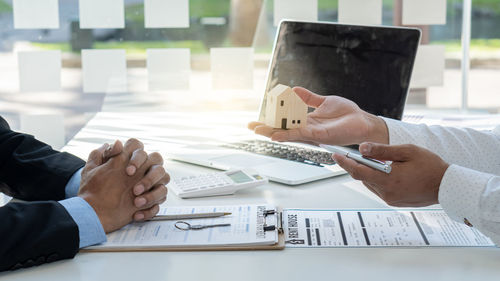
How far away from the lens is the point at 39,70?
2705 millimetres

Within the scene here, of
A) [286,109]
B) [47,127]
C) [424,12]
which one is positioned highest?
[424,12]

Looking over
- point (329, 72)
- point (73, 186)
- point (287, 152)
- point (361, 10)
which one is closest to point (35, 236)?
point (73, 186)

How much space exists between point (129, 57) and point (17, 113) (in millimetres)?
564

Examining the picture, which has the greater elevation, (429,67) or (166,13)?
(166,13)

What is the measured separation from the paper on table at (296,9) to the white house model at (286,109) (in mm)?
1420

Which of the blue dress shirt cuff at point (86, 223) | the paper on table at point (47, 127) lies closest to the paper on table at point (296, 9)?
the paper on table at point (47, 127)

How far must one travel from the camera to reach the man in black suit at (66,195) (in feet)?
3.34

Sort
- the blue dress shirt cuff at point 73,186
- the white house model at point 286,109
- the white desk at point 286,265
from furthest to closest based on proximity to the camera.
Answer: the blue dress shirt cuff at point 73,186 < the white house model at point 286,109 < the white desk at point 286,265

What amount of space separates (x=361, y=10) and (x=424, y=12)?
27 centimetres

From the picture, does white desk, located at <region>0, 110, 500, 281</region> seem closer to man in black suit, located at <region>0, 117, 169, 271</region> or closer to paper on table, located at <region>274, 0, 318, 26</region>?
man in black suit, located at <region>0, 117, 169, 271</region>

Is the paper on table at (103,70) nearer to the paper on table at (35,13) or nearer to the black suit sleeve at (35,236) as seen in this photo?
the paper on table at (35,13)

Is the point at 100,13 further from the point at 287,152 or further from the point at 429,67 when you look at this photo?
the point at 429,67

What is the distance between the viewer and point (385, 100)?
72.2 inches

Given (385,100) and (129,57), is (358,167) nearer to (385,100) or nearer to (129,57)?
(385,100)
